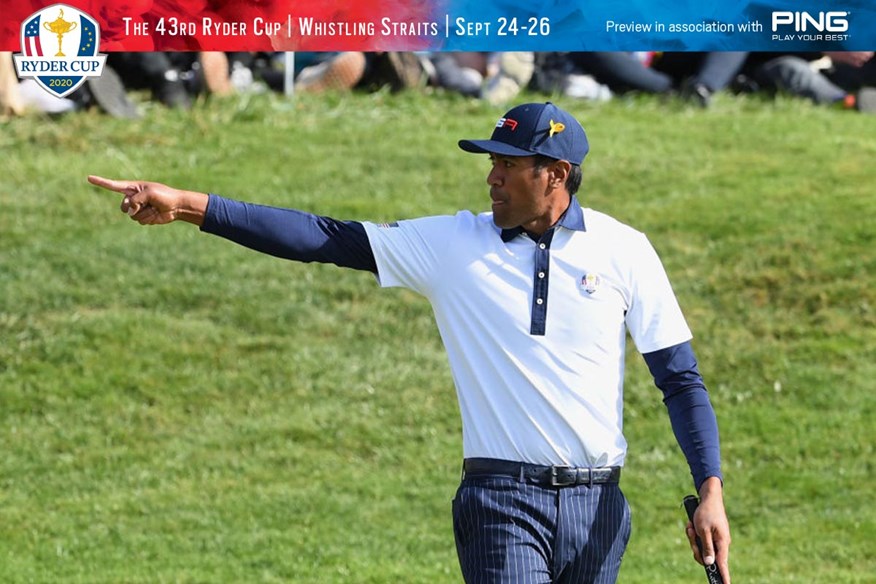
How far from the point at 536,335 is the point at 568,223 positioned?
448mm

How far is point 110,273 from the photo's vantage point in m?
13.5

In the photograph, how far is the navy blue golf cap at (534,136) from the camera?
5965mm

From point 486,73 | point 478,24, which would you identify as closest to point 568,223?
point 478,24

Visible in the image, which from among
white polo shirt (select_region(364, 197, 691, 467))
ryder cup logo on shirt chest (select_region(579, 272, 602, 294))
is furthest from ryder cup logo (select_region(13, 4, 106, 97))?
ryder cup logo on shirt chest (select_region(579, 272, 602, 294))

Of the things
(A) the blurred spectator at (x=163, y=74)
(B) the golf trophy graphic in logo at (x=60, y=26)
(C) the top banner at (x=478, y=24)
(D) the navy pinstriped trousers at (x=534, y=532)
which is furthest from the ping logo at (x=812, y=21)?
(A) the blurred spectator at (x=163, y=74)

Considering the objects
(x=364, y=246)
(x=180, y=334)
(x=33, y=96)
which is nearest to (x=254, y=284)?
(x=180, y=334)

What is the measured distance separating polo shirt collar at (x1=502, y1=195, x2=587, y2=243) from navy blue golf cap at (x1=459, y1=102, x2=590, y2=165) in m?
0.19

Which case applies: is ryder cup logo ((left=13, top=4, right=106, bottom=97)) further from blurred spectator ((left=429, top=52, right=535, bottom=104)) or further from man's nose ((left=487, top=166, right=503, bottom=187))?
blurred spectator ((left=429, top=52, right=535, bottom=104))

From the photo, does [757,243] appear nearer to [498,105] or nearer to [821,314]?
[821,314]

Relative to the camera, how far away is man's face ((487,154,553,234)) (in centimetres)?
599

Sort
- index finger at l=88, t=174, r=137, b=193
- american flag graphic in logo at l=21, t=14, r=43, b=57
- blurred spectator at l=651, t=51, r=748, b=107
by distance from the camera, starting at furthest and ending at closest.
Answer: blurred spectator at l=651, t=51, r=748, b=107
american flag graphic in logo at l=21, t=14, r=43, b=57
index finger at l=88, t=174, r=137, b=193

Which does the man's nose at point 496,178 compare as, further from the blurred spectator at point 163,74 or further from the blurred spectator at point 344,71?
the blurred spectator at point 344,71

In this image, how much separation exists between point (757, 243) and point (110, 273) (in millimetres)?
5569

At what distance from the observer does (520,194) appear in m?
6.00
